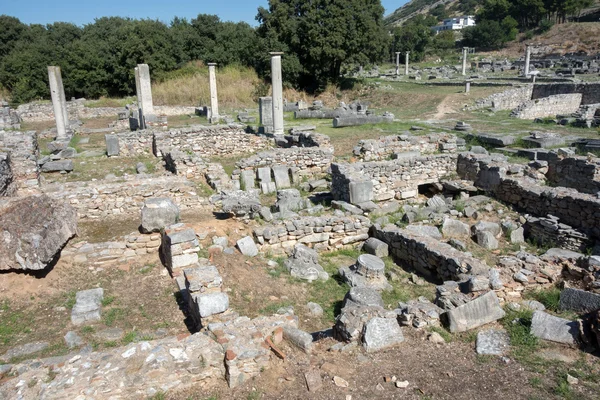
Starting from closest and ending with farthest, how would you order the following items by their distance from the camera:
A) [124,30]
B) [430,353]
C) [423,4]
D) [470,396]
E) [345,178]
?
[470,396]
[430,353]
[345,178]
[124,30]
[423,4]

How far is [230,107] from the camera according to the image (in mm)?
33844

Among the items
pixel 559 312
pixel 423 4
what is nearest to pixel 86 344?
pixel 559 312

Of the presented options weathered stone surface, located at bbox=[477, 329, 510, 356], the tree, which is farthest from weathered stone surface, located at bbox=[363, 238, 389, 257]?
the tree

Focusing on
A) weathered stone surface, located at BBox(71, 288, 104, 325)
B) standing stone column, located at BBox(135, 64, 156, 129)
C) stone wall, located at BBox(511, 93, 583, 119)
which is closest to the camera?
weathered stone surface, located at BBox(71, 288, 104, 325)

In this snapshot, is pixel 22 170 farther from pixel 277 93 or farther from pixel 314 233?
pixel 277 93

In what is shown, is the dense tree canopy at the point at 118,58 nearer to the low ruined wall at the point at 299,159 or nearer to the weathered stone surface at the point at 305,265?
the low ruined wall at the point at 299,159

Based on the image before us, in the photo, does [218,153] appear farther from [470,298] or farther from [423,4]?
[423,4]

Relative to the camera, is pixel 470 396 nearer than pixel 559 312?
Yes

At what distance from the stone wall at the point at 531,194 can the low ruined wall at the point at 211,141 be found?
988 cm

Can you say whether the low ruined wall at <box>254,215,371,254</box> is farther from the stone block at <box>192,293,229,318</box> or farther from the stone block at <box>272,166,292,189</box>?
the stone block at <box>272,166,292,189</box>

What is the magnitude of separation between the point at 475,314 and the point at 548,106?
86.7 ft

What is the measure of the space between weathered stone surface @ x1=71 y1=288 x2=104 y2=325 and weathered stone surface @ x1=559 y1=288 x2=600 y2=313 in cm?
696

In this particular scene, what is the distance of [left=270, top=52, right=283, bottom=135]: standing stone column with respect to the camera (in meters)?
20.2

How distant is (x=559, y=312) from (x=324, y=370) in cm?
365
